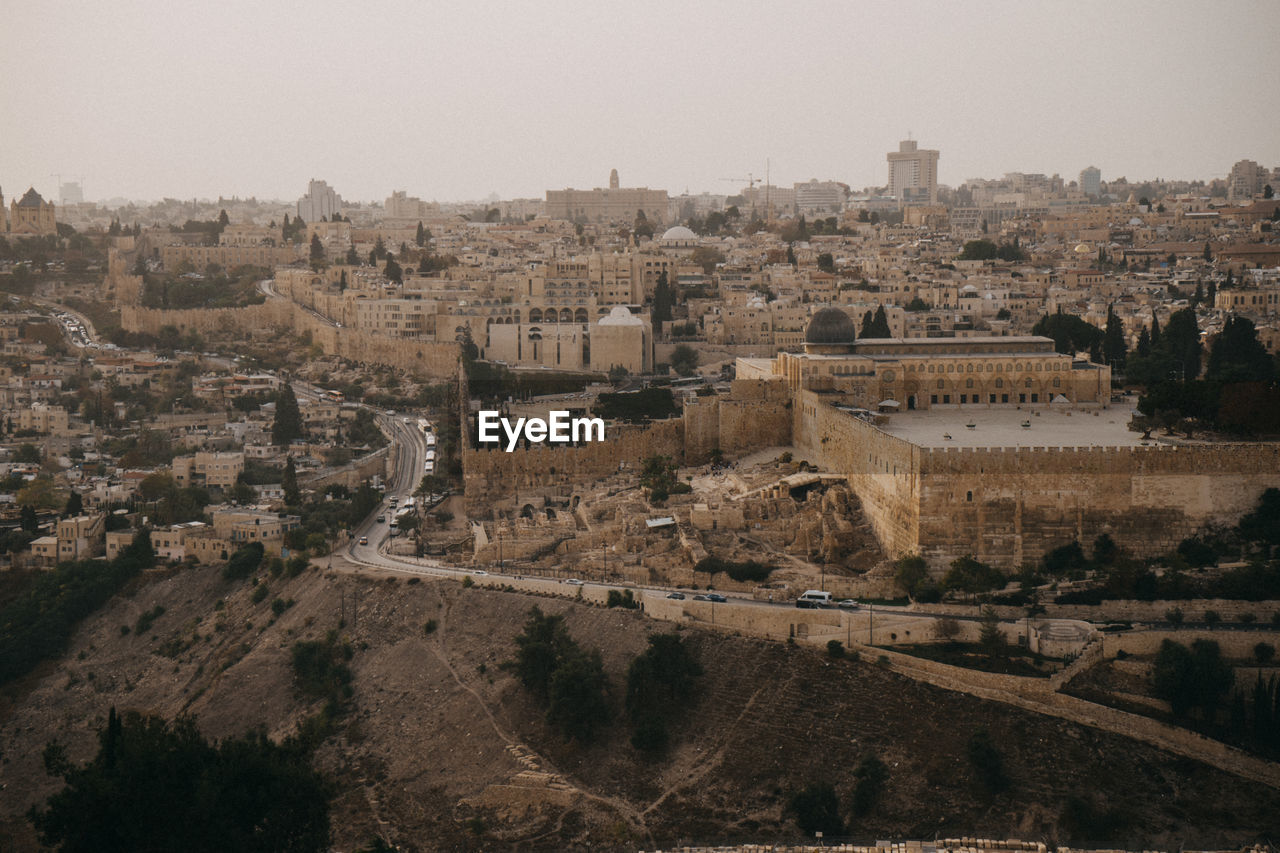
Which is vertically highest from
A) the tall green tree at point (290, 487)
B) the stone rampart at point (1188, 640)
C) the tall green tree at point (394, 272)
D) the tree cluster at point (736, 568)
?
the tall green tree at point (394, 272)

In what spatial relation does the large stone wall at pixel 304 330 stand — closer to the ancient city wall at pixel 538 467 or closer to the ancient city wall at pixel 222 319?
the ancient city wall at pixel 222 319

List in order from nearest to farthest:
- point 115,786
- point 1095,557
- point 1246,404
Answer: point 115,786 → point 1095,557 → point 1246,404

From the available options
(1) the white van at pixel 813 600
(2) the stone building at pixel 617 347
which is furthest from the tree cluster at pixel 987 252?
(1) the white van at pixel 813 600

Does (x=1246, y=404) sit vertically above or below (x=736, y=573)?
above

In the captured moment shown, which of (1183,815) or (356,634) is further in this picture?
(356,634)

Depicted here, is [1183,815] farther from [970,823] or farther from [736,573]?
[736,573]

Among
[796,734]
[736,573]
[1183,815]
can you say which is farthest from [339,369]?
[1183,815]

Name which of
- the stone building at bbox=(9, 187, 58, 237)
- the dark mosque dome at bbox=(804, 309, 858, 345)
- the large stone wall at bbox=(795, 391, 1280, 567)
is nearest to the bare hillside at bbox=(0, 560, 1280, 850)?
the large stone wall at bbox=(795, 391, 1280, 567)

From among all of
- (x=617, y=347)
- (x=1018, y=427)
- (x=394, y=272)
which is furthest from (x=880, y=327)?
(x=394, y=272)
